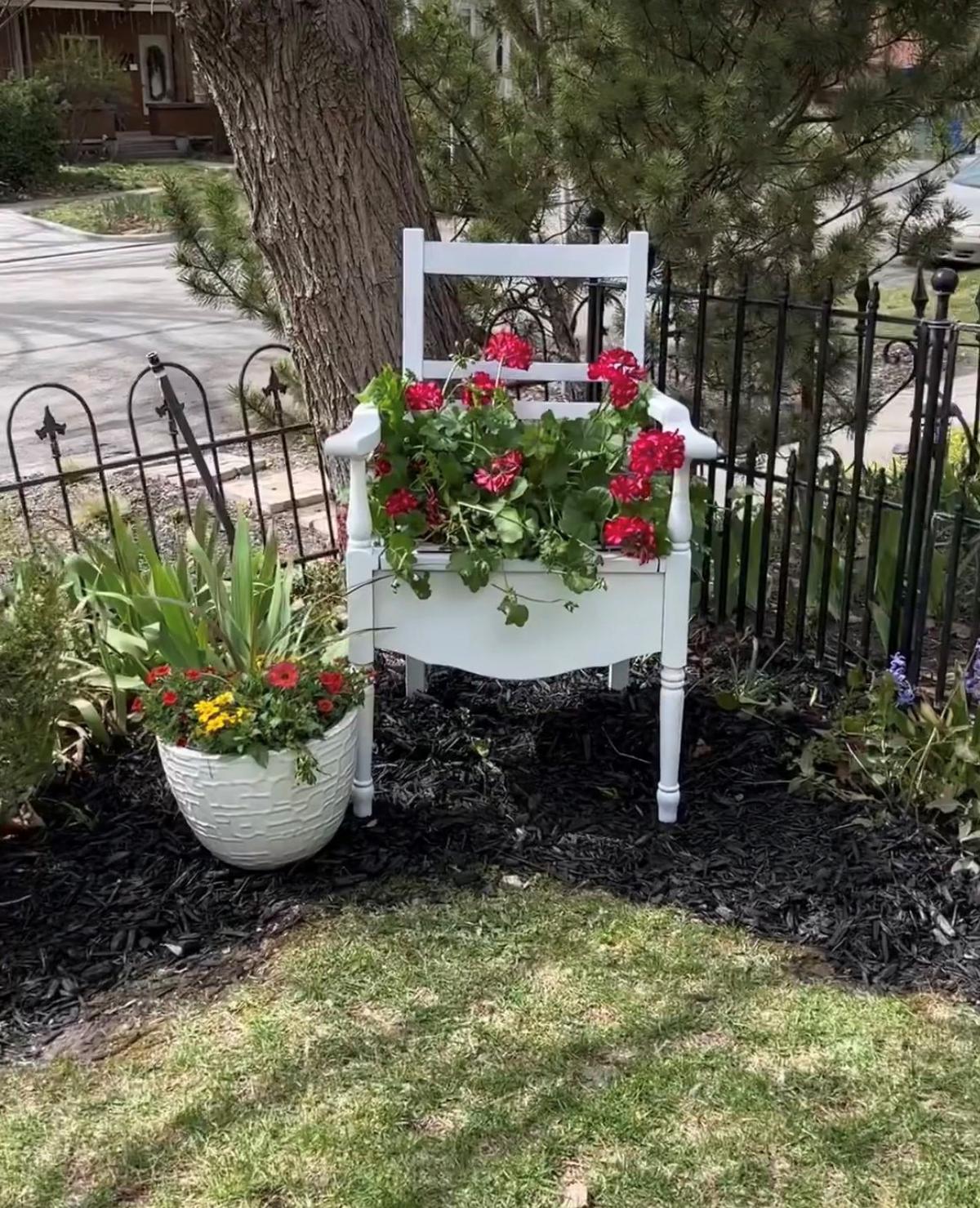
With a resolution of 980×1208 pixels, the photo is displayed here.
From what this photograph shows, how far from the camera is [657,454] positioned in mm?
Answer: 2533

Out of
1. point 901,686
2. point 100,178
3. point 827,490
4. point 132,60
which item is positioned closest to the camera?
point 901,686

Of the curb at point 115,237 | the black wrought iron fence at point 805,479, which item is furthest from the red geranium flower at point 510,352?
the curb at point 115,237

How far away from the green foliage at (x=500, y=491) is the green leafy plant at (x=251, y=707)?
29 centimetres

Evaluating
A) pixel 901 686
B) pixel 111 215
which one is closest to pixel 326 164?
pixel 901 686

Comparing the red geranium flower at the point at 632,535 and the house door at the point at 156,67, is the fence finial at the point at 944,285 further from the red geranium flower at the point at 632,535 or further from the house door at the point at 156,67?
the house door at the point at 156,67

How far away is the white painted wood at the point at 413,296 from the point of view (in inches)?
118

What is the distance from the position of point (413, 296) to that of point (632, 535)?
0.93 m

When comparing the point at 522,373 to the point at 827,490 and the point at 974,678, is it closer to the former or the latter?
the point at 827,490

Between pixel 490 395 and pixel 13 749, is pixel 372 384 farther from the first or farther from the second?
pixel 13 749

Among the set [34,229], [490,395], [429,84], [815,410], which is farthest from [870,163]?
[34,229]

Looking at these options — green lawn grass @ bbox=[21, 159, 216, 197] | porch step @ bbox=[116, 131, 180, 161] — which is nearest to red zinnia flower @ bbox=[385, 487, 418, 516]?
green lawn grass @ bbox=[21, 159, 216, 197]

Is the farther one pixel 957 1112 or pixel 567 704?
pixel 567 704

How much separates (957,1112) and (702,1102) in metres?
0.42

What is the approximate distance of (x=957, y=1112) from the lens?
2.03 m
